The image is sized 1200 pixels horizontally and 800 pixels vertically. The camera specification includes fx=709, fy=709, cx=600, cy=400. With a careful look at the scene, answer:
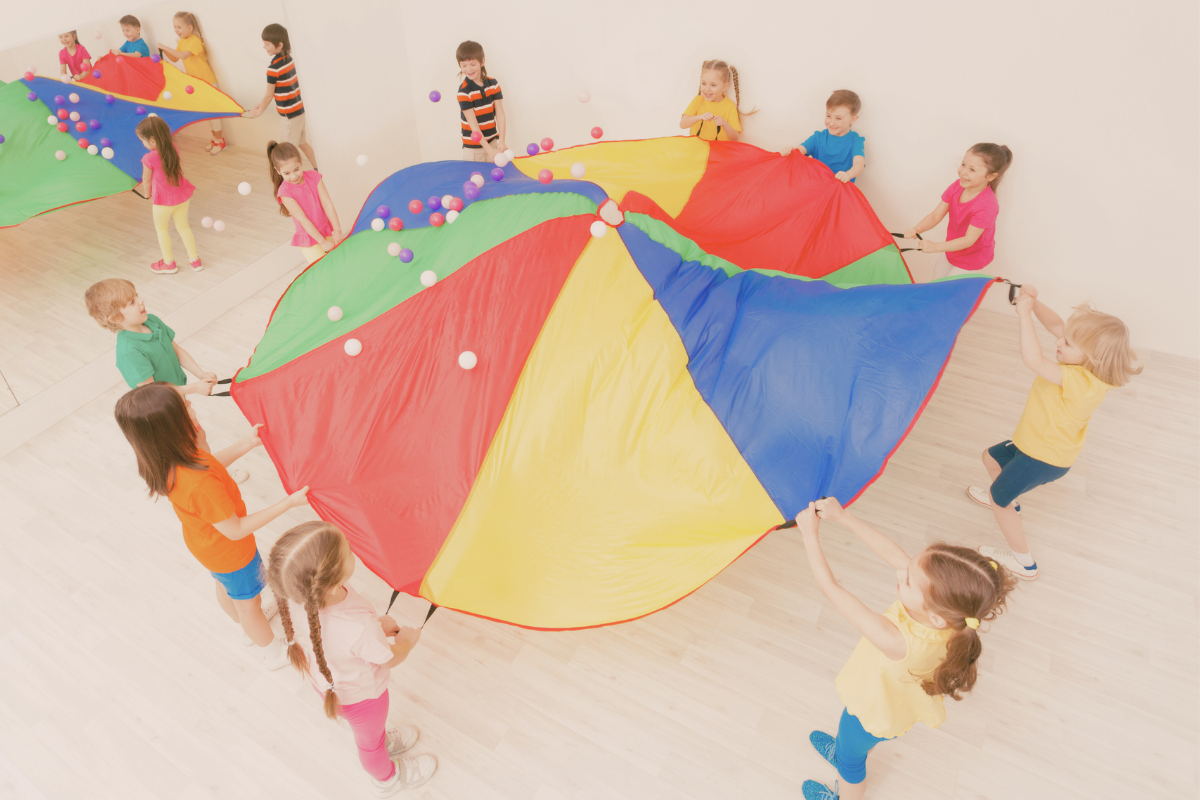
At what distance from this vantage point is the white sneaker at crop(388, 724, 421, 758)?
197 centimetres

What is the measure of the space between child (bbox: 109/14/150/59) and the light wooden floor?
71.3 inches

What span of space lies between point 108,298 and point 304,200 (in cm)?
122

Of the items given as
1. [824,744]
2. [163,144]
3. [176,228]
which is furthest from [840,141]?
[176,228]

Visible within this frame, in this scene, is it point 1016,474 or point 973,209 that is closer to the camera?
point 1016,474

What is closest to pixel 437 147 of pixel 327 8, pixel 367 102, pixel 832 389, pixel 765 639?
pixel 367 102

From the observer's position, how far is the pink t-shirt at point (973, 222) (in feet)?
9.71

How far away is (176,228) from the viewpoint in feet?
11.7

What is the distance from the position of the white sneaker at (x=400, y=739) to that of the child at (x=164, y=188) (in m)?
2.69

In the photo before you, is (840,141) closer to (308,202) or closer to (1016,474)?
(1016,474)

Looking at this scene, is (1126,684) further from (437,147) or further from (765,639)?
(437,147)

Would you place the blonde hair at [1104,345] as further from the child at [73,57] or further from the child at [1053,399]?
the child at [73,57]

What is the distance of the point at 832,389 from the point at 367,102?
331cm

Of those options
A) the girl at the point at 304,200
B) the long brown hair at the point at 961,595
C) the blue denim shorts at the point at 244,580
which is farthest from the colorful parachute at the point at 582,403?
the girl at the point at 304,200

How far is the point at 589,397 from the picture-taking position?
220 centimetres
